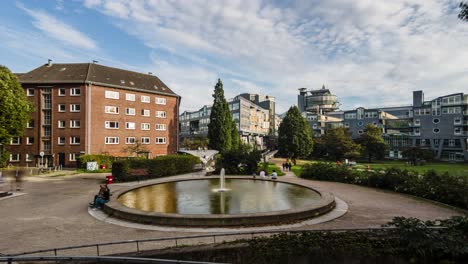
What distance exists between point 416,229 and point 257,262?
546 cm

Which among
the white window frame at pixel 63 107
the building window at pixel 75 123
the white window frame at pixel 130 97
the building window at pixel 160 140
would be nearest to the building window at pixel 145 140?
the building window at pixel 160 140

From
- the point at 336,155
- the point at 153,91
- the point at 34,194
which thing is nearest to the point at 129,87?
the point at 153,91

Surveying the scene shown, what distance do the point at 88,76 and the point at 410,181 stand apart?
48.7m

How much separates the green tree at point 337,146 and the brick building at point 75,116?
49331 mm

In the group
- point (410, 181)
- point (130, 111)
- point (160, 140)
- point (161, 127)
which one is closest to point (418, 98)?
point (410, 181)

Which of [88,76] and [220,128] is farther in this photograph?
[220,128]

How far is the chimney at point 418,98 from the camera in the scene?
85.4m

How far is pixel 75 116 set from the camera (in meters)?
44.3

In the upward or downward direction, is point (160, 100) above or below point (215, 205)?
above

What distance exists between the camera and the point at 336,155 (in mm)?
71688

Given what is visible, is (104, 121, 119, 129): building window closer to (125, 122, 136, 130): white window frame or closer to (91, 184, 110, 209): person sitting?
(125, 122, 136, 130): white window frame

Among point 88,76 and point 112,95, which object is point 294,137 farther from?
point 88,76

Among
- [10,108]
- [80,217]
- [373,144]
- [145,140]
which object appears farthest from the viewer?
[373,144]

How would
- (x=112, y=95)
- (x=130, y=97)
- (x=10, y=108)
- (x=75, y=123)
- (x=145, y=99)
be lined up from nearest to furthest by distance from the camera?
(x=10, y=108), (x=75, y=123), (x=112, y=95), (x=130, y=97), (x=145, y=99)
